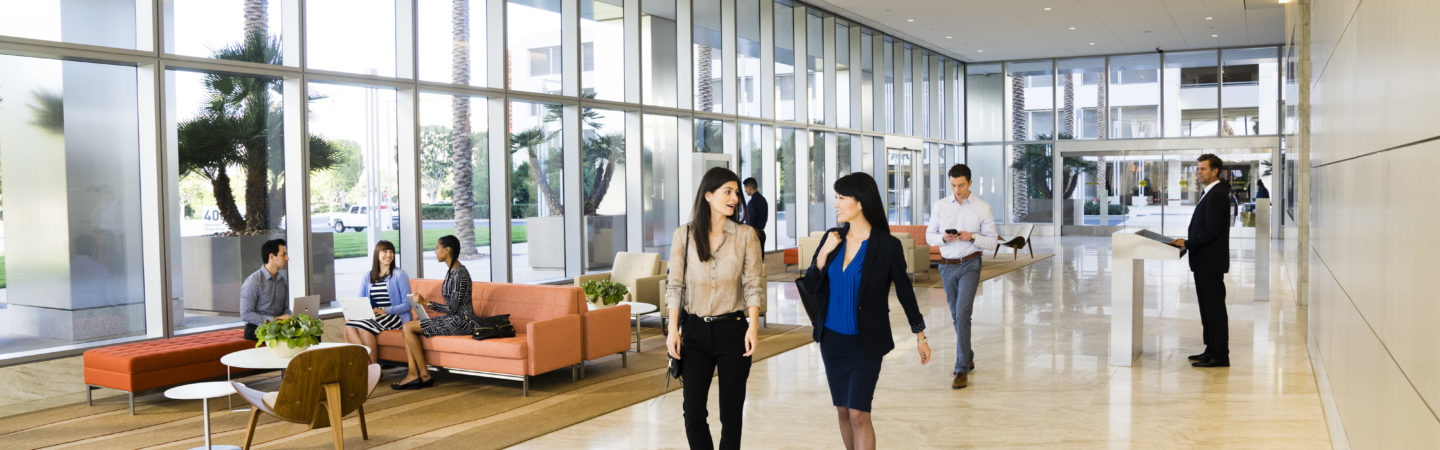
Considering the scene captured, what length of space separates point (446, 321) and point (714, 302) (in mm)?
3757

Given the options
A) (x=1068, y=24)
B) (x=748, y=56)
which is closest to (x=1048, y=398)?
(x=748, y=56)

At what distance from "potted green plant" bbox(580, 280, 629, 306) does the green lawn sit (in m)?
2.48

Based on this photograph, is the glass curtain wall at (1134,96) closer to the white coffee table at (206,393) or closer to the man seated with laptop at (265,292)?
the man seated with laptop at (265,292)

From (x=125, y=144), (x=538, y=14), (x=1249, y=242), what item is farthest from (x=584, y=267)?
(x=1249, y=242)

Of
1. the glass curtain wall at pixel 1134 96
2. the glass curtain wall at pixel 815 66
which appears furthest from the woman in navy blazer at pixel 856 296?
the glass curtain wall at pixel 1134 96

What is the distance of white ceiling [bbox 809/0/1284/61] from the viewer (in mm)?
17359

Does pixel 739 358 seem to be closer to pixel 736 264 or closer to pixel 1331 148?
pixel 736 264

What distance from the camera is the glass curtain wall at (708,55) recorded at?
14484mm

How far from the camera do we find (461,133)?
10.4m

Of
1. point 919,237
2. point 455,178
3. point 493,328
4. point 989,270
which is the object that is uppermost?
point 455,178

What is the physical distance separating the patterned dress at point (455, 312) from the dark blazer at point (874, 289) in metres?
3.67

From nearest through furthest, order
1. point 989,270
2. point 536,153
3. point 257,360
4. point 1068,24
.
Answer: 1. point 257,360
2. point 536,153
3. point 989,270
4. point 1068,24

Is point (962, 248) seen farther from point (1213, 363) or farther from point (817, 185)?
point (817, 185)

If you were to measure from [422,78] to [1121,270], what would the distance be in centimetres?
664
